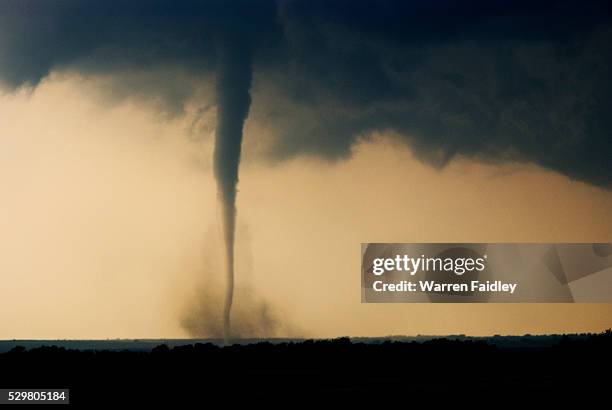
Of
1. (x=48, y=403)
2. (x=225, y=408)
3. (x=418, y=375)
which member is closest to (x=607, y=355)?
(x=418, y=375)

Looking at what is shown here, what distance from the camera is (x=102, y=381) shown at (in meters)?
32.2

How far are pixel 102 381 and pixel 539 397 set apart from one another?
15.5m

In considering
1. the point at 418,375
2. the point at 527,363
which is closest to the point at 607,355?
the point at 527,363

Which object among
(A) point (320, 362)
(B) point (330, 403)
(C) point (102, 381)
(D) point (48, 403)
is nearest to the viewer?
(D) point (48, 403)

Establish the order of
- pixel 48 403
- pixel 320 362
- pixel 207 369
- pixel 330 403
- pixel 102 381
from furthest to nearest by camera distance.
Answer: pixel 320 362, pixel 207 369, pixel 102 381, pixel 330 403, pixel 48 403

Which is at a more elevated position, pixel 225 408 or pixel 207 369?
pixel 207 369

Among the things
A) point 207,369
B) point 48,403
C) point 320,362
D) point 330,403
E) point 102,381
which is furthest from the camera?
point 320,362

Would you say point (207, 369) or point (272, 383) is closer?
point (272, 383)

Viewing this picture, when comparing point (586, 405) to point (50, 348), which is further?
point (50, 348)

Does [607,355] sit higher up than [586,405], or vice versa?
[607,355]

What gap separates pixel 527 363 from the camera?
41.3 metres

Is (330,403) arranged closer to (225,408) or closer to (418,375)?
(225,408)

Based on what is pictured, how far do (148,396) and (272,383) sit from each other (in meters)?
7.39

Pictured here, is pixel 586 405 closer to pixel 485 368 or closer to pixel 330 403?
pixel 330 403
